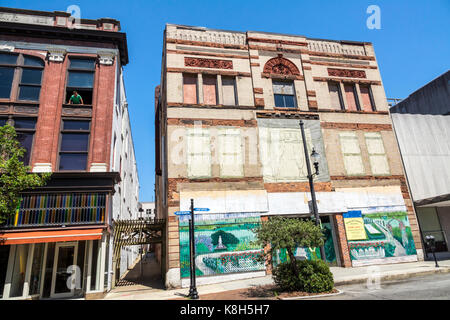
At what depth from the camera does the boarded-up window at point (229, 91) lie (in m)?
18.9

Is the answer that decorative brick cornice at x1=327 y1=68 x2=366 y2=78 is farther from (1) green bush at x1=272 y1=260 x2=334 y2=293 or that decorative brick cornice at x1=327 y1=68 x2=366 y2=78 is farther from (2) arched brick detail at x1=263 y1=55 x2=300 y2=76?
(1) green bush at x1=272 y1=260 x2=334 y2=293

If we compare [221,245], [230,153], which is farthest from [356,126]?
[221,245]

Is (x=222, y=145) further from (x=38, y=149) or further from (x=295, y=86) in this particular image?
(x=38, y=149)

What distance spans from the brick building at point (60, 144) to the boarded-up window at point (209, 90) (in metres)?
5.79

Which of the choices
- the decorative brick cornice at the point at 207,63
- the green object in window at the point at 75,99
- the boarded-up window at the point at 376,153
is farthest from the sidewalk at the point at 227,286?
the decorative brick cornice at the point at 207,63

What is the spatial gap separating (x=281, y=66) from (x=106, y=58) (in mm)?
12336

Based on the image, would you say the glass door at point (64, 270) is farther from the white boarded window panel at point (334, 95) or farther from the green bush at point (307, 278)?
the white boarded window panel at point (334, 95)

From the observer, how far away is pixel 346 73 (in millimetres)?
21141

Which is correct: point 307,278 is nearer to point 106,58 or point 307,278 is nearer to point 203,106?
point 203,106

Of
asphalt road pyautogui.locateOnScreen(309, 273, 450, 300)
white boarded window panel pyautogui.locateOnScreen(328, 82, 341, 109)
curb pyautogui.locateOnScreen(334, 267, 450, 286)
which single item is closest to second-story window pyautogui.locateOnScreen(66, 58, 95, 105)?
asphalt road pyautogui.locateOnScreen(309, 273, 450, 300)

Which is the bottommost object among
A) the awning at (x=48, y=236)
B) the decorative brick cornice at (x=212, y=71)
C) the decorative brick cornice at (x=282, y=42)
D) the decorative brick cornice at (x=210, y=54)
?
the awning at (x=48, y=236)

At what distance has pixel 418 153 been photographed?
66.5ft

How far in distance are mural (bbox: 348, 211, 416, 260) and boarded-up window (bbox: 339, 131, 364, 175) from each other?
3.17 meters
